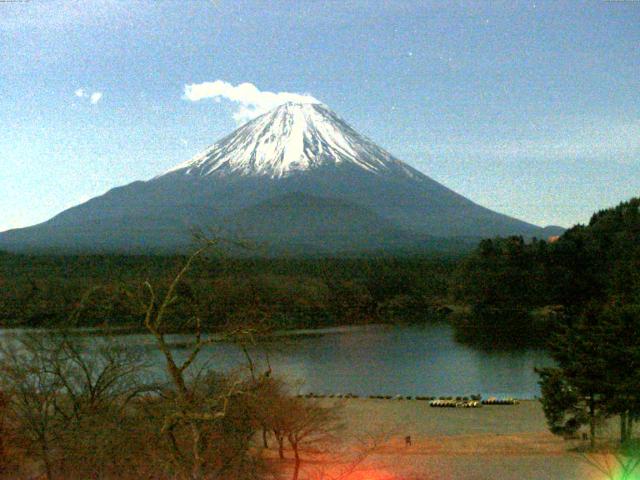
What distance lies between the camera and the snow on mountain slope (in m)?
109

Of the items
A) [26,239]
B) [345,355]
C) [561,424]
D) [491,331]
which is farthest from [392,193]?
[561,424]

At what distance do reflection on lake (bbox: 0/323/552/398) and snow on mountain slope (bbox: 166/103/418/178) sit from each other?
78.1 metres

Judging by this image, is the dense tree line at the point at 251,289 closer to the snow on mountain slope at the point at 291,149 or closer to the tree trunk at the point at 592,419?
the tree trunk at the point at 592,419

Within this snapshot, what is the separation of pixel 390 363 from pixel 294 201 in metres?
76.5

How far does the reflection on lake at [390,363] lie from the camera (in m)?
20.5

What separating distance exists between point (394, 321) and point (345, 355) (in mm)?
12989

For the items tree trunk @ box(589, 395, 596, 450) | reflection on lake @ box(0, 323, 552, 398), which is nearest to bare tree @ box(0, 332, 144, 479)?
tree trunk @ box(589, 395, 596, 450)

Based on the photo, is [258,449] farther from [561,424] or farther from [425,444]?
[561,424]

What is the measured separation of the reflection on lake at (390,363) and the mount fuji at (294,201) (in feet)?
188

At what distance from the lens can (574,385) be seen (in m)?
12.4

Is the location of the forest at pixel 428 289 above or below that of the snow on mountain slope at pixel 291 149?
below

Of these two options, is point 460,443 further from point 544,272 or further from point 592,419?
point 544,272

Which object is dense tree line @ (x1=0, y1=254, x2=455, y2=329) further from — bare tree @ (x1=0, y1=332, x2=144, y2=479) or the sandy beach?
bare tree @ (x1=0, y1=332, x2=144, y2=479)

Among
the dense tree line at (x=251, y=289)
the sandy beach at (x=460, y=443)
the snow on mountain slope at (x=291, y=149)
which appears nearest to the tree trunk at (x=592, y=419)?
the sandy beach at (x=460, y=443)
